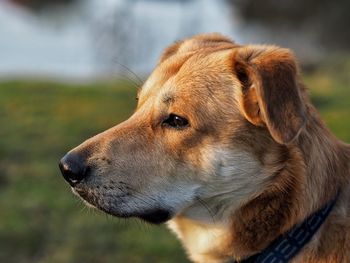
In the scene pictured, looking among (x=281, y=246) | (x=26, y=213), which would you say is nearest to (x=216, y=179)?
(x=281, y=246)

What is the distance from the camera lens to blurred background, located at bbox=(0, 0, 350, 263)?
5.44 m

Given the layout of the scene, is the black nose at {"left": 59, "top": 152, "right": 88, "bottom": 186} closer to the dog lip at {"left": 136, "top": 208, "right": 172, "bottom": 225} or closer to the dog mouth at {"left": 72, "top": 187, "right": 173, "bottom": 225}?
the dog mouth at {"left": 72, "top": 187, "right": 173, "bottom": 225}

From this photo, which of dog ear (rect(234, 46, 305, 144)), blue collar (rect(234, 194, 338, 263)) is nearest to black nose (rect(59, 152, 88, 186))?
dog ear (rect(234, 46, 305, 144))

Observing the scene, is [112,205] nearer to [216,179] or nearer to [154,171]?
[154,171]

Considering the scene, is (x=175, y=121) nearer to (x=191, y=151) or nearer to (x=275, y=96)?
(x=191, y=151)

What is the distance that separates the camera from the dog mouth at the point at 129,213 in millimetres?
3176

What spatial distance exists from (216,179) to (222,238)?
27cm

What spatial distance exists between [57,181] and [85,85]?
4.42 metres

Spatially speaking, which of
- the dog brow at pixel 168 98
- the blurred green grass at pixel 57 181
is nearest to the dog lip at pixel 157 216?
the dog brow at pixel 168 98

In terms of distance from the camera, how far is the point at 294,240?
2994mm

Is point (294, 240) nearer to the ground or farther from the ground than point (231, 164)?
nearer to the ground

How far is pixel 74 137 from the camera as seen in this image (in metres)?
7.61

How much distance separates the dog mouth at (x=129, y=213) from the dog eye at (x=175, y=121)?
0.40m

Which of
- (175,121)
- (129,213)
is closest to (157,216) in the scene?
(129,213)
